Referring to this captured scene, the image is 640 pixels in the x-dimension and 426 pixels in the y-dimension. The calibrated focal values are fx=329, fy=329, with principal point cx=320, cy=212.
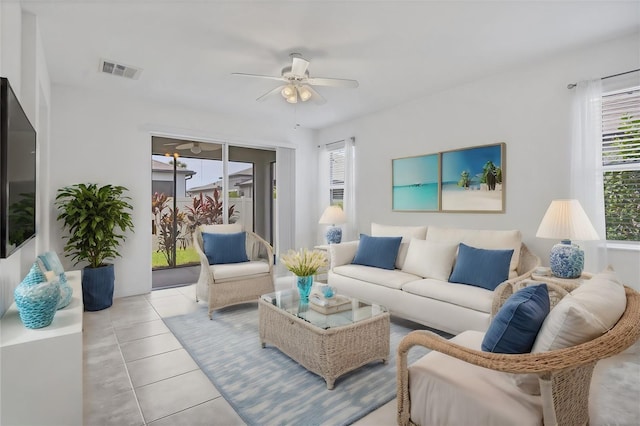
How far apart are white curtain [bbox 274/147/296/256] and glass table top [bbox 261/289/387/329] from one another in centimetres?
295

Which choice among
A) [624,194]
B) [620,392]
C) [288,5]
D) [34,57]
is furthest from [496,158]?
[34,57]

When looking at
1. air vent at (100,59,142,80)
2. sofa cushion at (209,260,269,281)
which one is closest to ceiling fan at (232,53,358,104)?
air vent at (100,59,142,80)

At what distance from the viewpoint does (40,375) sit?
1.57 meters

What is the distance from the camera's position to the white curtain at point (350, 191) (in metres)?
5.27

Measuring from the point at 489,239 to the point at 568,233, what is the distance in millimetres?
730

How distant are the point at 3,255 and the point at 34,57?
1837 millimetres

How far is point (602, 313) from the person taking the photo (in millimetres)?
1266

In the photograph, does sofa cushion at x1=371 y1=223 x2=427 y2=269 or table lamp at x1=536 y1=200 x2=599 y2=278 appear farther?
sofa cushion at x1=371 y1=223 x2=427 y2=269

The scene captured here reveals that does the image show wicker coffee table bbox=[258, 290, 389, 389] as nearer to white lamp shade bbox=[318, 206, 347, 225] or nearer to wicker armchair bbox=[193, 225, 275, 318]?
wicker armchair bbox=[193, 225, 275, 318]

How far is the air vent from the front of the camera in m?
3.32

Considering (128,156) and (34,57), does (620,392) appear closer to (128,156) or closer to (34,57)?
(34,57)

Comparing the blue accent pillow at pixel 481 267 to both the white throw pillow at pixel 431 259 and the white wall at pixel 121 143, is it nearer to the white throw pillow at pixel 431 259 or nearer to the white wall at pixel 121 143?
the white throw pillow at pixel 431 259

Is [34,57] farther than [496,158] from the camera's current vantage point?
No

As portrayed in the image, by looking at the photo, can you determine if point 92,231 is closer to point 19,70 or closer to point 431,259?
point 19,70
